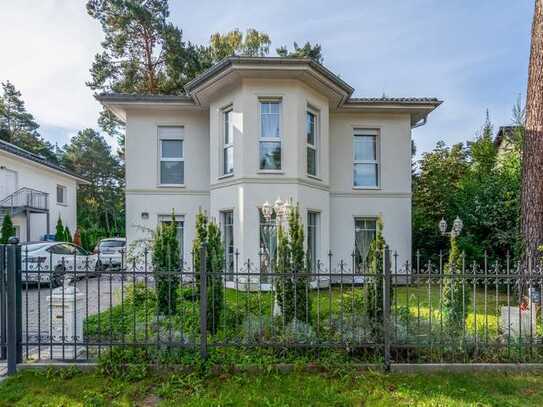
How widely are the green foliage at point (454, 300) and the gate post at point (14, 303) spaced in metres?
5.51

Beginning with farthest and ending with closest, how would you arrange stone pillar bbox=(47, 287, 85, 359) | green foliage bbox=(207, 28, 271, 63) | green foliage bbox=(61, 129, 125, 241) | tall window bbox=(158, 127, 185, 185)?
1. green foliage bbox=(61, 129, 125, 241)
2. green foliage bbox=(207, 28, 271, 63)
3. tall window bbox=(158, 127, 185, 185)
4. stone pillar bbox=(47, 287, 85, 359)

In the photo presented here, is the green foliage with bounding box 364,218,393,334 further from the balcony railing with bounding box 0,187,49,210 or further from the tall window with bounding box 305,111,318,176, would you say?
the balcony railing with bounding box 0,187,49,210

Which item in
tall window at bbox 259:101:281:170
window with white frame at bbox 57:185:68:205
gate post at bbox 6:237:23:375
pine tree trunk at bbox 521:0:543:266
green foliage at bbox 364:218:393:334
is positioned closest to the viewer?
gate post at bbox 6:237:23:375

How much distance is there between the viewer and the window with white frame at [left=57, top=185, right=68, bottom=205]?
779 inches

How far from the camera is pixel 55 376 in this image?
377 cm

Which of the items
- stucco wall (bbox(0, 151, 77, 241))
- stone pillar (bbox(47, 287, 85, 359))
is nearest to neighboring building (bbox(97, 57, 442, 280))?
stone pillar (bbox(47, 287, 85, 359))

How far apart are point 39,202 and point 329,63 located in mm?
18690

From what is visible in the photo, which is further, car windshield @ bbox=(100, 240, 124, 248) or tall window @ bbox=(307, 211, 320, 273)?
car windshield @ bbox=(100, 240, 124, 248)

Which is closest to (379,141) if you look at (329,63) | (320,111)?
(320,111)

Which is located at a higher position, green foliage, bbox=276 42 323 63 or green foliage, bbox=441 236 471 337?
green foliage, bbox=276 42 323 63

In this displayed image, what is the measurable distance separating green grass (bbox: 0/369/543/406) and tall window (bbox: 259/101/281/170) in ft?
19.0

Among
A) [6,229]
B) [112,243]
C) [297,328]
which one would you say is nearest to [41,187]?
[6,229]

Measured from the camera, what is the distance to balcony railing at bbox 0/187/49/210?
1523cm

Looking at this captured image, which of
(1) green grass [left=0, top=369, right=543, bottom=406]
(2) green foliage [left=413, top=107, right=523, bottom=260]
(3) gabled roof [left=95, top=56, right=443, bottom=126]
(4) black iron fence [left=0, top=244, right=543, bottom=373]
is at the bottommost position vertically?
(1) green grass [left=0, top=369, right=543, bottom=406]
